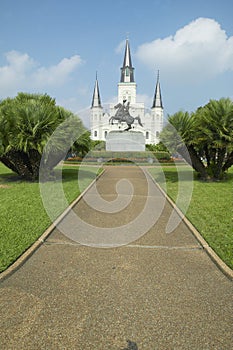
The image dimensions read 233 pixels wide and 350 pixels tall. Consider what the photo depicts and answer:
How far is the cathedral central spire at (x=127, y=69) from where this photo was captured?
237 feet

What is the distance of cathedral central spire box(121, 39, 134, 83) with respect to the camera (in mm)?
72106

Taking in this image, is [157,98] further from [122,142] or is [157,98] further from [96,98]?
[122,142]

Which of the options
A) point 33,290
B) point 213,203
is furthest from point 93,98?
point 33,290

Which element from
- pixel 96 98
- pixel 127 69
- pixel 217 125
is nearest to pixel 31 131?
pixel 217 125

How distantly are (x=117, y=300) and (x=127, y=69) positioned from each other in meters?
79.3

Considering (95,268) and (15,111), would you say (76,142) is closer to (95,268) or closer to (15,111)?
(15,111)

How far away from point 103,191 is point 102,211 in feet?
11.5

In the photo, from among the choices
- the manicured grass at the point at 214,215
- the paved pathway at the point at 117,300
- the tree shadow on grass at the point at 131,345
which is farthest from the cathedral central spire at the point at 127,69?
the tree shadow on grass at the point at 131,345

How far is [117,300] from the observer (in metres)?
3.49

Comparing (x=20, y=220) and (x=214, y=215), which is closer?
(x=20, y=220)

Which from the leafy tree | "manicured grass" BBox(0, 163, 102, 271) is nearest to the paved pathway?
"manicured grass" BBox(0, 163, 102, 271)

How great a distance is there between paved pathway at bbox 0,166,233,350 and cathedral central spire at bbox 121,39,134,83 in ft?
246

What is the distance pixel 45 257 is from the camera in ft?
15.7

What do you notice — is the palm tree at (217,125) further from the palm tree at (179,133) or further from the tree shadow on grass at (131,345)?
the tree shadow on grass at (131,345)
